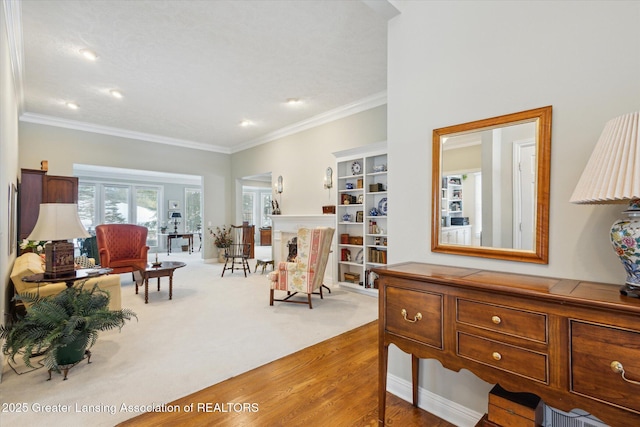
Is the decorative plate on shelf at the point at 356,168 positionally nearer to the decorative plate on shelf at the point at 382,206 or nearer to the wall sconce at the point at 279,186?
the decorative plate on shelf at the point at 382,206

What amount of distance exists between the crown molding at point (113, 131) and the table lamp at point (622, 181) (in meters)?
7.86

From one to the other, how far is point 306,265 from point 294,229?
7.39ft

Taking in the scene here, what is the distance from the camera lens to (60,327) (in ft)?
7.36

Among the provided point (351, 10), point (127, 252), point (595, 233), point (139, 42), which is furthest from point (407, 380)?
point (127, 252)

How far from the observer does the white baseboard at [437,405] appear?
1.79 m

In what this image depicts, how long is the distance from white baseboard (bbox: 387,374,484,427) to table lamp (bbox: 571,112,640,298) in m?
1.17

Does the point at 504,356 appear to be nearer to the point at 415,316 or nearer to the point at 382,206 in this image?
the point at 415,316

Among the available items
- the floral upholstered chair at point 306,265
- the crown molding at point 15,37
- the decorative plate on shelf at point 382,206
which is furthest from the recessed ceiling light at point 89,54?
the decorative plate on shelf at point 382,206

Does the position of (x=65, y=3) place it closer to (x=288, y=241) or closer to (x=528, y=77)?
(x=528, y=77)

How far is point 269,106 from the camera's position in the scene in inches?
203

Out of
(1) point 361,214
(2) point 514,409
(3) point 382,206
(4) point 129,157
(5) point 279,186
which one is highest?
(4) point 129,157

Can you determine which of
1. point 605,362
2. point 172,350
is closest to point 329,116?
point 172,350

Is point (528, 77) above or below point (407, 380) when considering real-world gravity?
above

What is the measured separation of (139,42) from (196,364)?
3.34m
